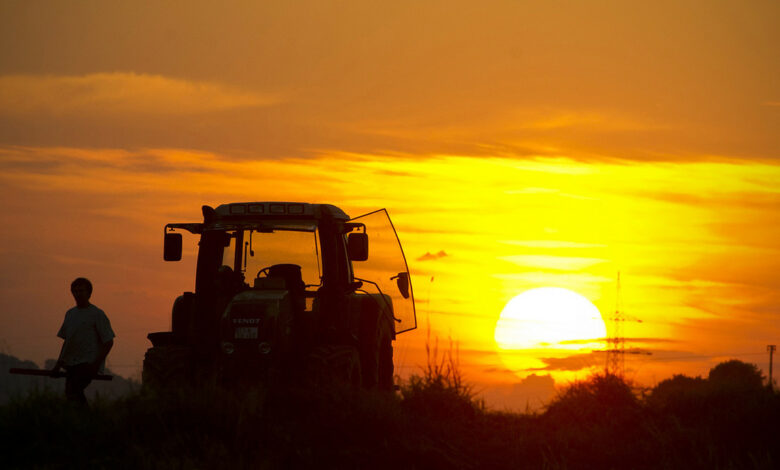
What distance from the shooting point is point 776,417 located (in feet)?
46.8

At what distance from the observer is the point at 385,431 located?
13367 mm

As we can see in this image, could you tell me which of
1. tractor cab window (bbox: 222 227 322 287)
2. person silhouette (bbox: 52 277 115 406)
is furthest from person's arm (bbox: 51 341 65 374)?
tractor cab window (bbox: 222 227 322 287)

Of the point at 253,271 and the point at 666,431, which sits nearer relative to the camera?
the point at 666,431

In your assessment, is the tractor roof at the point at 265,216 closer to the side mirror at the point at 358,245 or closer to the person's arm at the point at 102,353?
the side mirror at the point at 358,245

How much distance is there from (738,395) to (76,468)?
9317mm

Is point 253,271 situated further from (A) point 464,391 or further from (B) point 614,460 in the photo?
(B) point 614,460

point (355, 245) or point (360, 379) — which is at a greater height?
point (355, 245)

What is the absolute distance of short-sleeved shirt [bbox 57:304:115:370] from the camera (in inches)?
567

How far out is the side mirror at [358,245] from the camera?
15.9 meters

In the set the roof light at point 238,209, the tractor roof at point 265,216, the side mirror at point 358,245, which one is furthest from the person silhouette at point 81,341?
the side mirror at point 358,245

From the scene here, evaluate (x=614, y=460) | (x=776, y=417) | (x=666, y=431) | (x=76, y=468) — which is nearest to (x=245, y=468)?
(x=76, y=468)

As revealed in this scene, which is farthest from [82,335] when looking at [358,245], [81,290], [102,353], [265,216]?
[358,245]

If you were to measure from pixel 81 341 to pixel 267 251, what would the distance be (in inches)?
131

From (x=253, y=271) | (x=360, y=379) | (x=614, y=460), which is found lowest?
(x=614, y=460)
